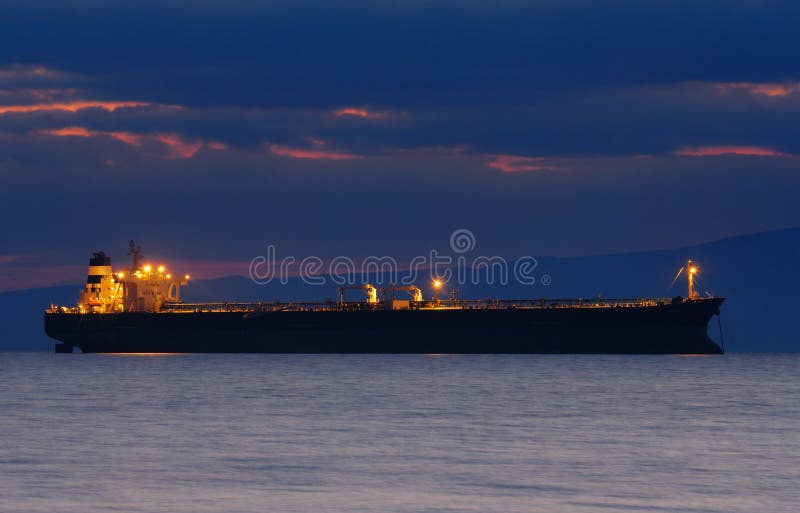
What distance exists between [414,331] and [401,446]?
65670 mm

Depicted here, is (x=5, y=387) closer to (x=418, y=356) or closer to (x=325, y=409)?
(x=325, y=409)

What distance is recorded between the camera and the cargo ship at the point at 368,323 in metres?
93.8

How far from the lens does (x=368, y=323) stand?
101 meters

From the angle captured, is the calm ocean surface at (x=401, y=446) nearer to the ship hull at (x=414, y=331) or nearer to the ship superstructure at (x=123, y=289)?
the ship hull at (x=414, y=331)

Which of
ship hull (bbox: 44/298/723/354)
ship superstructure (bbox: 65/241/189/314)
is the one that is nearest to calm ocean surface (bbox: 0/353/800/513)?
ship hull (bbox: 44/298/723/354)

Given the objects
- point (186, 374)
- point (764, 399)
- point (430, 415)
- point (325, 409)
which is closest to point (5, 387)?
point (186, 374)

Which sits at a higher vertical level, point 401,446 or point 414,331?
point 414,331

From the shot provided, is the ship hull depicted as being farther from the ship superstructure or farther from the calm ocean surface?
the calm ocean surface

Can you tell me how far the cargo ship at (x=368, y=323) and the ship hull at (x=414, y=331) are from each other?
0.09 meters

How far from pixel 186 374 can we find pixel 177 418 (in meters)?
33.4

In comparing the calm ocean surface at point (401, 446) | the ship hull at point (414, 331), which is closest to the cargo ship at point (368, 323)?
the ship hull at point (414, 331)

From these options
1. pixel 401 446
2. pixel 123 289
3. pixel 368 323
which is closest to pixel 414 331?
pixel 368 323

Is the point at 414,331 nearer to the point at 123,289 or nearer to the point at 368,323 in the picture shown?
the point at 368,323

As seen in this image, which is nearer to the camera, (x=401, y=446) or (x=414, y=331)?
(x=401, y=446)
